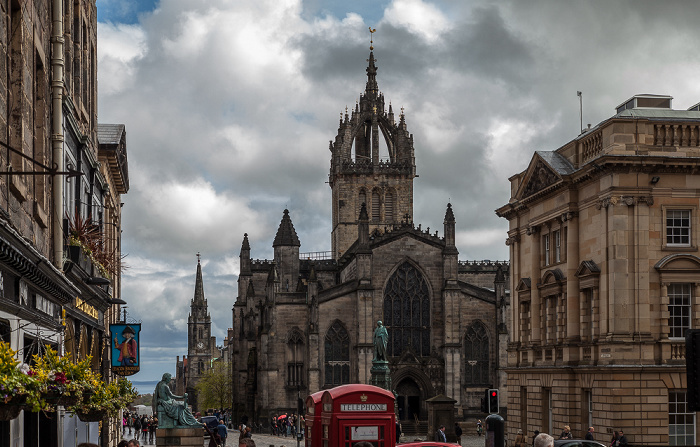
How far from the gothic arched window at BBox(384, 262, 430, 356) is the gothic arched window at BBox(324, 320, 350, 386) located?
3.43 meters

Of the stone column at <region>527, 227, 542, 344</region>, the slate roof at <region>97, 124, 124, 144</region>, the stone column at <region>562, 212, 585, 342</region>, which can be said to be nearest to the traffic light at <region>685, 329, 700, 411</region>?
the slate roof at <region>97, 124, 124, 144</region>

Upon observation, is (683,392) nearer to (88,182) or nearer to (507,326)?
(88,182)

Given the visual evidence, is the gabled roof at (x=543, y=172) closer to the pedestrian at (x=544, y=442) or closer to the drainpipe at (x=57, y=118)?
the drainpipe at (x=57, y=118)

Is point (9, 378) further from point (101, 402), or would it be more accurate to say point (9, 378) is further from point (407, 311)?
point (407, 311)

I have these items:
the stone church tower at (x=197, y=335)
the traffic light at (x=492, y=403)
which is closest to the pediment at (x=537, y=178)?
the traffic light at (x=492, y=403)

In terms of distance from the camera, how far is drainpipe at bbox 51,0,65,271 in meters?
18.8

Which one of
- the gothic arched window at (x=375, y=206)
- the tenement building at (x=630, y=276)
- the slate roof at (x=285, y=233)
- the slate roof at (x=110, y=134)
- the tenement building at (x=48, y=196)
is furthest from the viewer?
the gothic arched window at (x=375, y=206)

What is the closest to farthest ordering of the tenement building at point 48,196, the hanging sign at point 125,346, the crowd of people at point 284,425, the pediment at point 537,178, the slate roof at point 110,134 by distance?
the tenement building at point 48,196
the hanging sign at point 125,346
the slate roof at point 110,134
the pediment at point 537,178
the crowd of people at point 284,425

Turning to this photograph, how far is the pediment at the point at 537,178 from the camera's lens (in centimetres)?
4247

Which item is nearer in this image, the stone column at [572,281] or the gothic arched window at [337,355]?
the stone column at [572,281]

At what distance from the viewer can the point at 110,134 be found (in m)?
37.6

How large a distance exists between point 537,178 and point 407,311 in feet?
116

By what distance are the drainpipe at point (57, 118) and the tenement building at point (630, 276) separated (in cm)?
2252

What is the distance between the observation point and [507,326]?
256ft
